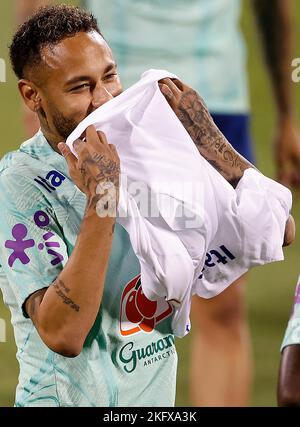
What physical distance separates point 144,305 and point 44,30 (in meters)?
0.52

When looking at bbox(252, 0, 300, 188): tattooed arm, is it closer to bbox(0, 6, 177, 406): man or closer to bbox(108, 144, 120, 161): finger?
bbox(0, 6, 177, 406): man

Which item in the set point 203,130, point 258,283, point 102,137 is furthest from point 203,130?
point 258,283

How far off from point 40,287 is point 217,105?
1732 millimetres

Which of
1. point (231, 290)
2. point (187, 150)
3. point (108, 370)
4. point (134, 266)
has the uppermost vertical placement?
point (187, 150)

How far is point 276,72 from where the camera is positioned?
4055 millimetres

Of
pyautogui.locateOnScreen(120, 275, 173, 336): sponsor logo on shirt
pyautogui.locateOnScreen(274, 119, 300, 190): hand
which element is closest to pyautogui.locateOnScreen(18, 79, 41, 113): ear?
pyautogui.locateOnScreen(120, 275, 173, 336): sponsor logo on shirt

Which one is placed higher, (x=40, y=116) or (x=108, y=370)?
(x=40, y=116)

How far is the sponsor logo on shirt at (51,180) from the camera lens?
233 cm

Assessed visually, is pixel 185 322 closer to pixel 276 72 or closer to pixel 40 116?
pixel 40 116

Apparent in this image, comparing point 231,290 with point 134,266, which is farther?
point 231,290

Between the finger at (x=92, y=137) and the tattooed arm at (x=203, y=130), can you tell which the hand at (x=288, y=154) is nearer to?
the tattooed arm at (x=203, y=130)

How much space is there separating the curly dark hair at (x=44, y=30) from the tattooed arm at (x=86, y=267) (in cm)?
23

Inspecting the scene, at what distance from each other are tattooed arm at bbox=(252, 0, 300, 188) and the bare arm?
1.45m

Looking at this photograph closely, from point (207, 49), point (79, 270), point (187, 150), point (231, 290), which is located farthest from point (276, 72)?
point (79, 270)
